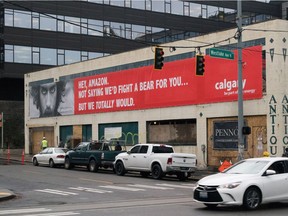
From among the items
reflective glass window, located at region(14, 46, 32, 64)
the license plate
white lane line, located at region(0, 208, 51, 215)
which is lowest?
white lane line, located at region(0, 208, 51, 215)

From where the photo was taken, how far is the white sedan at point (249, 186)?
43.4 ft

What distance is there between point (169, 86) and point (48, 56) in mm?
26459

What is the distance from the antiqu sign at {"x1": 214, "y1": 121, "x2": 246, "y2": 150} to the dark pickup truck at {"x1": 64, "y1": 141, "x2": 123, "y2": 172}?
225 inches

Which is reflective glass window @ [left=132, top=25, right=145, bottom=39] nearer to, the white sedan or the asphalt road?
the asphalt road

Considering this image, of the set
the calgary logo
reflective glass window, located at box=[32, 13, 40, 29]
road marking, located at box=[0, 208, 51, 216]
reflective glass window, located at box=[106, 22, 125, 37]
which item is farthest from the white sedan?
reflective glass window, located at box=[106, 22, 125, 37]

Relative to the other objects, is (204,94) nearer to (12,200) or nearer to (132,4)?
(12,200)

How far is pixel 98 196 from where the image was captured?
17703 mm

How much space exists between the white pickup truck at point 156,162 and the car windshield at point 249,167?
981 cm

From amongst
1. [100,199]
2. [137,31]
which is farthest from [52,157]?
[137,31]

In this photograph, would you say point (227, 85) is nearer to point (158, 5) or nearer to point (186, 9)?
point (158, 5)

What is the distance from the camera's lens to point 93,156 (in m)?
→ 29.8

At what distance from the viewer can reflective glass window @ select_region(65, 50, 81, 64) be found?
57219mm

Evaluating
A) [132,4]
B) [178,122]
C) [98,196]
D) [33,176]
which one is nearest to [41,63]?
[132,4]

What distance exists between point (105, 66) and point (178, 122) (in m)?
8.88
